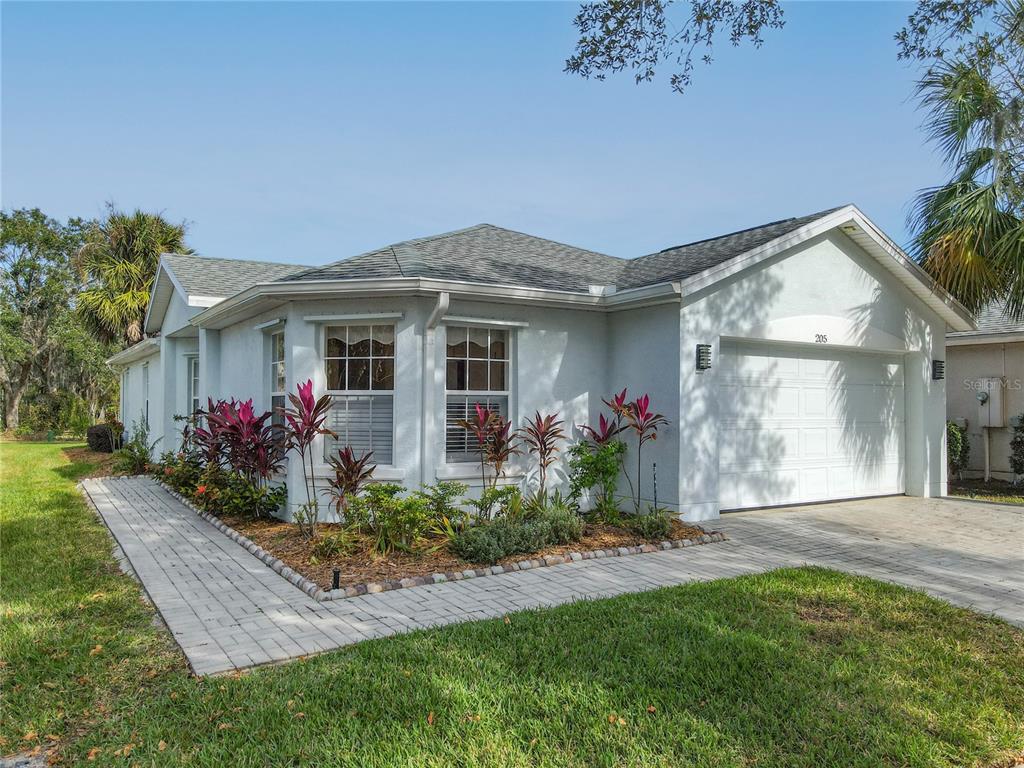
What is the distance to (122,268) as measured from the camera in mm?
21375

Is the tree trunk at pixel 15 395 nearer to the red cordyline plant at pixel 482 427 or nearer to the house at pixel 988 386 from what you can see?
the red cordyline plant at pixel 482 427

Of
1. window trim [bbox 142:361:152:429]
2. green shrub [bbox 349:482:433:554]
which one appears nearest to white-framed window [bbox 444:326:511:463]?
green shrub [bbox 349:482:433:554]

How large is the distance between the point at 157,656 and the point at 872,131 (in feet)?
44.5

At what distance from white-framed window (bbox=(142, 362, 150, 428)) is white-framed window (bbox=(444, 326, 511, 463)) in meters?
12.5

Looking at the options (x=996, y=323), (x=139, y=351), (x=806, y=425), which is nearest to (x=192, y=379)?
(x=139, y=351)

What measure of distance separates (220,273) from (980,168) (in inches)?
572

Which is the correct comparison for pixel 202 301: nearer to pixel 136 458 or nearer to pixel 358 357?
pixel 136 458

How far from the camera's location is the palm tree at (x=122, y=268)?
21203 millimetres

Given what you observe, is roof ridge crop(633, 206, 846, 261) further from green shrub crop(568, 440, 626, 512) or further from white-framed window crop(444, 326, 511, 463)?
white-framed window crop(444, 326, 511, 463)

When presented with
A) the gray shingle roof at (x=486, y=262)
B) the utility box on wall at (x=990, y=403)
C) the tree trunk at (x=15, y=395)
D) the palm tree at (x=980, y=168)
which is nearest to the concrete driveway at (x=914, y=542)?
the utility box on wall at (x=990, y=403)

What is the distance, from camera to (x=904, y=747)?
319 centimetres

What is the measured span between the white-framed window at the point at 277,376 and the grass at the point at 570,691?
184 inches

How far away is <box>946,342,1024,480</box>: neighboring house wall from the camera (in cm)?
1269

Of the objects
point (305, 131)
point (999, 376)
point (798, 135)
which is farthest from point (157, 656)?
point (999, 376)
